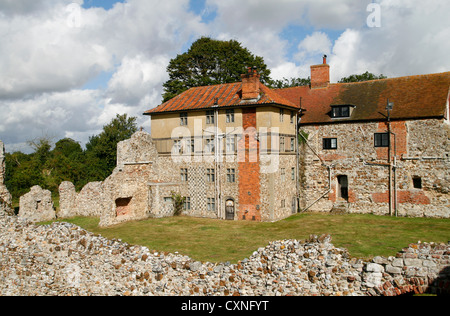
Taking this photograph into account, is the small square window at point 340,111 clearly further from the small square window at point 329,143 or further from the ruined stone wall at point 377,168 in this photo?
the small square window at point 329,143

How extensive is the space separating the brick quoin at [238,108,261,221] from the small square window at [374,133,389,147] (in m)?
8.95

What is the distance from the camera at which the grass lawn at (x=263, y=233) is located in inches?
699

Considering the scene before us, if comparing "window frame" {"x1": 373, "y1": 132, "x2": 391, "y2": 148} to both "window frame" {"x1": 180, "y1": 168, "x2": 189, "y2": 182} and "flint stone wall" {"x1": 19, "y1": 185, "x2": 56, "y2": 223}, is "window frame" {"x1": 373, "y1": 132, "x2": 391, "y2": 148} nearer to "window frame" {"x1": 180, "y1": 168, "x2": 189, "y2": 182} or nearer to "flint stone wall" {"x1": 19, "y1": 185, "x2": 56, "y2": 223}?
"window frame" {"x1": 180, "y1": 168, "x2": 189, "y2": 182}

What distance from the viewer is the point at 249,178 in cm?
2664

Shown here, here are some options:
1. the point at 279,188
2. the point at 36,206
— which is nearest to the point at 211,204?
the point at 279,188

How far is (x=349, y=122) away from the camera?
28312 mm

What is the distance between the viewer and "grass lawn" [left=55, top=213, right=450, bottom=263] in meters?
17.8

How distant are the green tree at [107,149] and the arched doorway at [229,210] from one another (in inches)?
1072

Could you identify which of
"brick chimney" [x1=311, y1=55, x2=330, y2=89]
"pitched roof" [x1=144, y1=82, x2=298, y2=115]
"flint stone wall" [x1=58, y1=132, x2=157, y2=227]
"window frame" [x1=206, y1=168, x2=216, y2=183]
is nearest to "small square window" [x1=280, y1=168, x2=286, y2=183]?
"pitched roof" [x1=144, y1=82, x2=298, y2=115]

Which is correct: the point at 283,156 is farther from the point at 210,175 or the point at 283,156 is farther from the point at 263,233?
the point at 263,233

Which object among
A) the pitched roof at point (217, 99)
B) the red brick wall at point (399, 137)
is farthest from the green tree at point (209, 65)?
the red brick wall at point (399, 137)

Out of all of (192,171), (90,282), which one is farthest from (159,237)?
(192,171)
